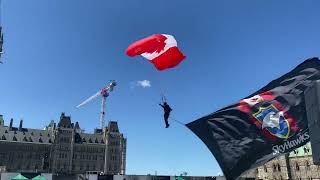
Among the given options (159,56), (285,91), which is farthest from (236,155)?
(159,56)

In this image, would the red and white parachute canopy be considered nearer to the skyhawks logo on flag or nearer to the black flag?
the black flag

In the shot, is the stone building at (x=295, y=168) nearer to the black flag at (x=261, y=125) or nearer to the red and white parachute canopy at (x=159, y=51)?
the red and white parachute canopy at (x=159, y=51)

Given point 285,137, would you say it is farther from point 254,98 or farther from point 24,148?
point 24,148

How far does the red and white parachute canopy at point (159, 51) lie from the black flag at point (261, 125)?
22.8ft

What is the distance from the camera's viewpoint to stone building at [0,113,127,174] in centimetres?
17938

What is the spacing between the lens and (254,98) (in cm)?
1988

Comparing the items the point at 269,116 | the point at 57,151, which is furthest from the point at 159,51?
the point at 57,151

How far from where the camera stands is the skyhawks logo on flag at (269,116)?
1869 centimetres

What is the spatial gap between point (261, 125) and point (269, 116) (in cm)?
Result: 62

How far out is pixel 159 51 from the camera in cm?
2678

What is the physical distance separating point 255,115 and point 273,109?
930mm

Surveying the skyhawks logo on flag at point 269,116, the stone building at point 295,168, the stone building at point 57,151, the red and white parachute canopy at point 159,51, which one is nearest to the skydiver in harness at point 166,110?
the red and white parachute canopy at point 159,51

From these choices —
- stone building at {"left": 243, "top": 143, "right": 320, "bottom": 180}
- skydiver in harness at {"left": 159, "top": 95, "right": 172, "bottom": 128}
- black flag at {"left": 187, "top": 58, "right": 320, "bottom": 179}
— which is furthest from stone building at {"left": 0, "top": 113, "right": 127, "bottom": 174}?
black flag at {"left": 187, "top": 58, "right": 320, "bottom": 179}

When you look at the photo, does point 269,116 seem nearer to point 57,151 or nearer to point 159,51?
point 159,51
